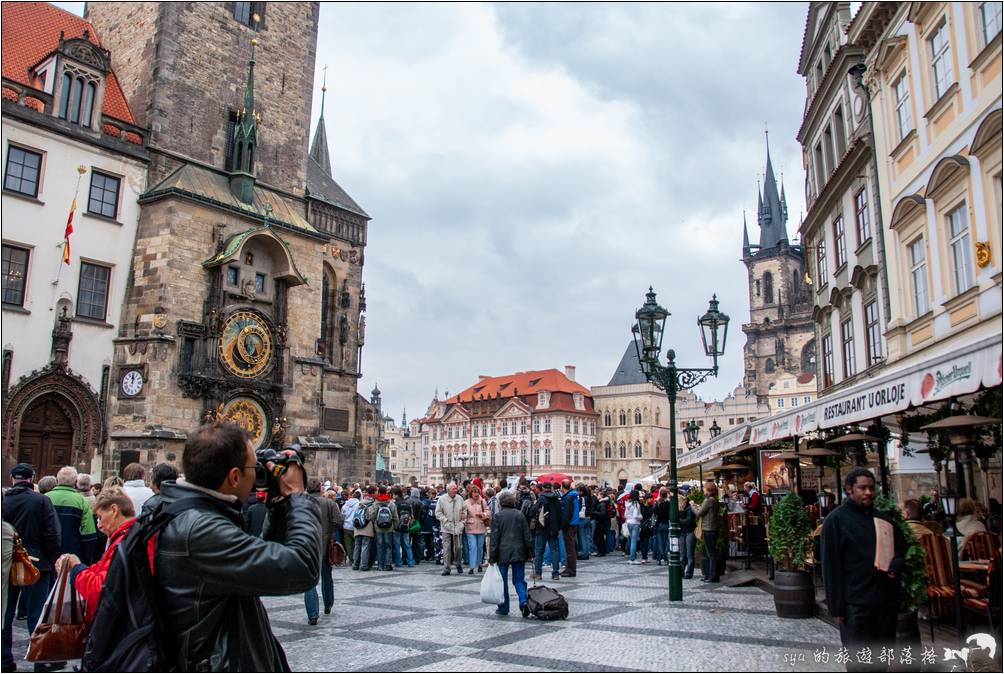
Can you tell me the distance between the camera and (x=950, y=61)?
14070 mm

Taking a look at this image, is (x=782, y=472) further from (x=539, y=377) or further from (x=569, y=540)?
(x=539, y=377)

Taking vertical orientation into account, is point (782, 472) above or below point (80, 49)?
below

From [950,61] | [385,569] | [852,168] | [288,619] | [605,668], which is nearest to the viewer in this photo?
[605,668]

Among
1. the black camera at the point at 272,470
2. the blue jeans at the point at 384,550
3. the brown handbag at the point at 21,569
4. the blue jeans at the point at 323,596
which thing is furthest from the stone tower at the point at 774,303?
the black camera at the point at 272,470

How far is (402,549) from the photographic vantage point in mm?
18406

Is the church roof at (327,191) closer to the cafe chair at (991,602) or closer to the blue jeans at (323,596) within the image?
the blue jeans at (323,596)

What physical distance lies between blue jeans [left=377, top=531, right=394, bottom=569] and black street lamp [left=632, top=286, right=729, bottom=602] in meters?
7.02

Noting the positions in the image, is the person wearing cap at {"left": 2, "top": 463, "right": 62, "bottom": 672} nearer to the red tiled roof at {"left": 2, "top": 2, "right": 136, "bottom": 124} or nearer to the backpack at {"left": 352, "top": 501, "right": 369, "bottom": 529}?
the backpack at {"left": 352, "top": 501, "right": 369, "bottom": 529}

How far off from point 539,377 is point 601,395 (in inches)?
344

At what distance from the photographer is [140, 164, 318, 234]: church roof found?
2212 centimetres

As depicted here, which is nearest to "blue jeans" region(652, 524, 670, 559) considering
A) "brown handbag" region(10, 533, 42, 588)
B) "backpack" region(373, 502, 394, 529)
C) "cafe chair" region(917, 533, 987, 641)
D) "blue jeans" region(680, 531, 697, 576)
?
"blue jeans" region(680, 531, 697, 576)

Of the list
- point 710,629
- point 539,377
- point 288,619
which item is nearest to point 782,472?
point 710,629

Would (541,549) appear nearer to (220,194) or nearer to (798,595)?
(798,595)

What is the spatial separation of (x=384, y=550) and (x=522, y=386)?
8113 cm
